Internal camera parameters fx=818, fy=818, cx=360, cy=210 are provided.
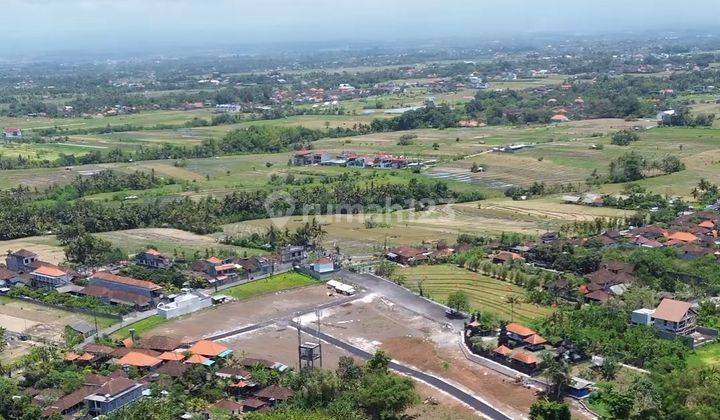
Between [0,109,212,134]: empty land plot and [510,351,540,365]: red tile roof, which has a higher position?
[510,351,540,365]: red tile roof

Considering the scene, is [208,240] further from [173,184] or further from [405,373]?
[405,373]

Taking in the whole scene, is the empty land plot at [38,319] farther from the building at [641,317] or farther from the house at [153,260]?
the building at [641,317]

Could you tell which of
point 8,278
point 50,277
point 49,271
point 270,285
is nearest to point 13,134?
point 8,278

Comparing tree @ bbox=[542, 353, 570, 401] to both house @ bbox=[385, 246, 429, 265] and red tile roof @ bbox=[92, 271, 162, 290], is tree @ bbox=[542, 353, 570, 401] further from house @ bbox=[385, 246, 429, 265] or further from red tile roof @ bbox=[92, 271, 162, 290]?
red tile roof @ bbox=[92, 271, 162, 290]

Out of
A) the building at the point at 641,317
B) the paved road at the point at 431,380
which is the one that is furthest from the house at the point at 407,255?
the building at the point at 641,317

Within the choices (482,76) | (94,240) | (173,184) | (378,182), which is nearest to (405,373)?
(94,240)

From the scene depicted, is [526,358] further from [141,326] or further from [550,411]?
[141,326]

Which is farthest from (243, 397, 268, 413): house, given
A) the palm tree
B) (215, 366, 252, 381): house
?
the palm tree
